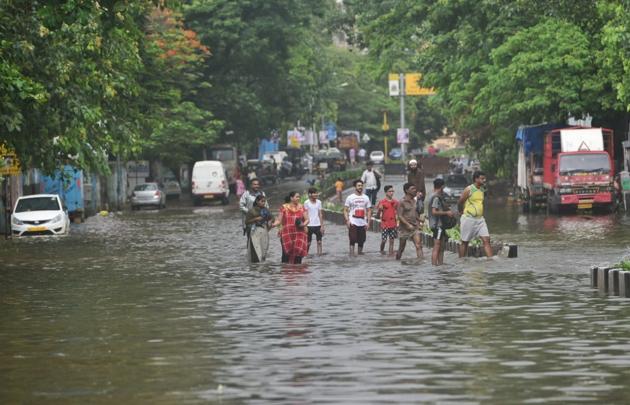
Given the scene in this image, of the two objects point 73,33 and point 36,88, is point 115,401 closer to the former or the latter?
point 36,88

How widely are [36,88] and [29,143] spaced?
5606 millimetres

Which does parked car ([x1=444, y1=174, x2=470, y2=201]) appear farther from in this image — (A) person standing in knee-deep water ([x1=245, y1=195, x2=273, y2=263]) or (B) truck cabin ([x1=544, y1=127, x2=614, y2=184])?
(A) person standing in knee-deep water ([x1=245, y1=195, x2=273, y2=263])

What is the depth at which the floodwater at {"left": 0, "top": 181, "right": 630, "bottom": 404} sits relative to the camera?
42.2ft

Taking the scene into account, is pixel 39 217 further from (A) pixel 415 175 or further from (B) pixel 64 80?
(A) pixel 415 175

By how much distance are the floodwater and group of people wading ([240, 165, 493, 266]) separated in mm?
436

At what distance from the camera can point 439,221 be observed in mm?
28391

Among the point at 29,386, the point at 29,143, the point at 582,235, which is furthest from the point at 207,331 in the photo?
the point at 582,235

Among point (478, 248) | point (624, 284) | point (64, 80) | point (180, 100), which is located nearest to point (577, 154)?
point (478, 248)

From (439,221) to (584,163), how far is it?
22844 millimetres

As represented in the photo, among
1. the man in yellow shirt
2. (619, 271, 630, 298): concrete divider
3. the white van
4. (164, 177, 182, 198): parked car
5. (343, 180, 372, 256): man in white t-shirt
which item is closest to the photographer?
(619, 271, 630, 298): concrete divider

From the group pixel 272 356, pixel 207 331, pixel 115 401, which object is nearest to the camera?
pixel 115 401

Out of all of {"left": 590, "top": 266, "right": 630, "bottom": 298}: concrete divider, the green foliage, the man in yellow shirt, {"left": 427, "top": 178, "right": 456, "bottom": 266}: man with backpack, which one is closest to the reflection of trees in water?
the green foliage

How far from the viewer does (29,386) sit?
1336 centimetres

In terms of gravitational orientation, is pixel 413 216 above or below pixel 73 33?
below
